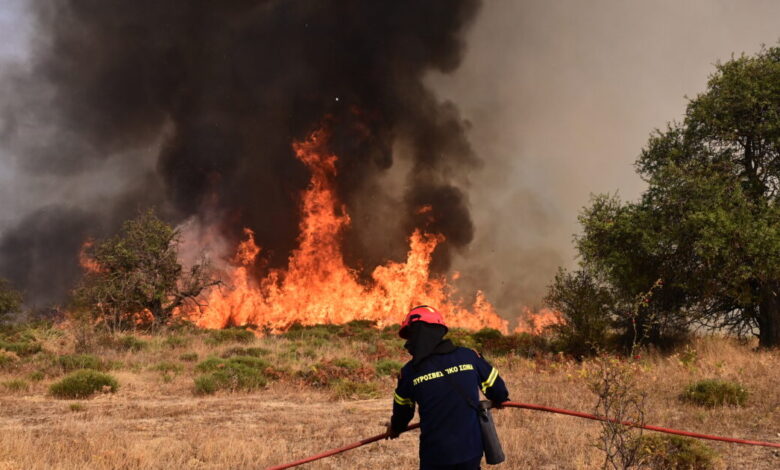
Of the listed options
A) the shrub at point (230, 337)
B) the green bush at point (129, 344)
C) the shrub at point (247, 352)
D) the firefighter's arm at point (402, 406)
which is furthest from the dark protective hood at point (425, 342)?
the shrub at point (230, 337)

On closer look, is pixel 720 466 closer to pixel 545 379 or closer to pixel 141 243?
pixel 545 379

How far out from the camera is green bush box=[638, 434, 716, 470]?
6.59m

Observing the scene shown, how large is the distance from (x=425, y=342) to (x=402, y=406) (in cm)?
71

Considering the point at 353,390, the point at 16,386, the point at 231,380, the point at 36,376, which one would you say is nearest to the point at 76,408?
the point at 16,386

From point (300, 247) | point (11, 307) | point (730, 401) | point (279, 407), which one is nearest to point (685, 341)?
point (730, 401)

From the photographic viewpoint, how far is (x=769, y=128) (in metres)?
16.4

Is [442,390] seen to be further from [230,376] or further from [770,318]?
[770,318]

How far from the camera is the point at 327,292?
146ft

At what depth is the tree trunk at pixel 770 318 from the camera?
16844mm

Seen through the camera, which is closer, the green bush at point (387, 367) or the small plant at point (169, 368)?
the small plant at point (169, 368)

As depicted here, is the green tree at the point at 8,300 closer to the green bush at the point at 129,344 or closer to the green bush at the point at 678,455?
the green bush at the point at 129,344

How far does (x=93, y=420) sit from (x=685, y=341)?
19.0 metres

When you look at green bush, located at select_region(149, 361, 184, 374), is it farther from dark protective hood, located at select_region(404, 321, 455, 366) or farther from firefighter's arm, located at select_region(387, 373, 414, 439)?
dark protective hood, located at select_region(404, 321, 455, 366)

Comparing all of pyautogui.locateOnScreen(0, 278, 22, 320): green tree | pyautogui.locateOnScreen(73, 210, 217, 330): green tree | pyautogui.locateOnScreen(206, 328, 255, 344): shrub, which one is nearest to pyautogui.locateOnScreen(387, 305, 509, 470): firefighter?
pyautogui.locateOnScreen(206, 328, 255, 344): shrub
